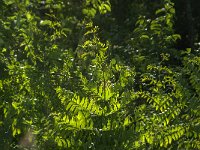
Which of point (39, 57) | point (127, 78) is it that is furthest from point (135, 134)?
point (39, 57)

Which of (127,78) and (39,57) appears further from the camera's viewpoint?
(39,57)

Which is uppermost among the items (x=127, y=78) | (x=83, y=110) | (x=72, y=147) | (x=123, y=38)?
(x=123, y=38)

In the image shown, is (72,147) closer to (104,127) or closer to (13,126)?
(104,127)

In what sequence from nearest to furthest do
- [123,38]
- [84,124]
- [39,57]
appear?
1. [84,124]
2. [39,57]
3. [123,38]

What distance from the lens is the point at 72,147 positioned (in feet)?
8.78

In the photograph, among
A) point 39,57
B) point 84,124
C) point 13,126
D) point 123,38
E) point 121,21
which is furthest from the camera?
point 121,21

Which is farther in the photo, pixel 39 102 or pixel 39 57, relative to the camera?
pixel 39 57

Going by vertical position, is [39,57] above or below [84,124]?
above

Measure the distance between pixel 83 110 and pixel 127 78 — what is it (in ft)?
1.47

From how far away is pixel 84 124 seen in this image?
8.64ft

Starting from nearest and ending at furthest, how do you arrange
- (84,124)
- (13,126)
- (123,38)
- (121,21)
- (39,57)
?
(84,124) → (13,126) → (39,57) → (123,38) → (121,21)

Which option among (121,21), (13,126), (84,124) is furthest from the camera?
(121,21)

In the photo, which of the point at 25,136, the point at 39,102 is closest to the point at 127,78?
the point at 39,102

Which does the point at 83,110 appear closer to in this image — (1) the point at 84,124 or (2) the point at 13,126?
(1) the point at 84,124
